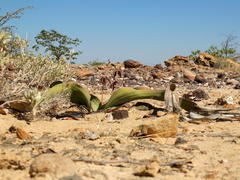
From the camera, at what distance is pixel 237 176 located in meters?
1.90

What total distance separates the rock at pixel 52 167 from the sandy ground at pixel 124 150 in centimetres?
5

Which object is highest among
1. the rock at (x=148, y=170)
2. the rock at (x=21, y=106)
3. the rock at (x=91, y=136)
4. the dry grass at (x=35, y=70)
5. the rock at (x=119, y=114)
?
the dry grass at (x=35, y=70)

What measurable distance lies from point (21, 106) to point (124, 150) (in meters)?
1.49

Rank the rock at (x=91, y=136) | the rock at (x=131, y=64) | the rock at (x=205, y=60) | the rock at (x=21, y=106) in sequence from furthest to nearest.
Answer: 1. the rock at (x=205, y=60)
2. the rock at (x=131, y=64)
3. the rock at (x=21, y=106)
4. the rock at (x=91, y=136)

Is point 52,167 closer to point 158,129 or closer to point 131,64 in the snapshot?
point 158,129

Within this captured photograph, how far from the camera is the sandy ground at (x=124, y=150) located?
6.09 ft

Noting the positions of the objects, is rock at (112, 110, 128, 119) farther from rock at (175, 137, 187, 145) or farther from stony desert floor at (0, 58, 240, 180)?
rock at (175, 137, 187, 145)

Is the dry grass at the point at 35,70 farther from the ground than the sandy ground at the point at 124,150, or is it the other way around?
the dry grass at the point at 35,70

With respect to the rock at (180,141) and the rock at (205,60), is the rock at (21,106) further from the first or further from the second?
the rock at (205,60)

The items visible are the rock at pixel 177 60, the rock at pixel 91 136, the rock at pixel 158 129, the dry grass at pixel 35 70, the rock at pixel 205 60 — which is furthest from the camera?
the rock at pixel 205 60

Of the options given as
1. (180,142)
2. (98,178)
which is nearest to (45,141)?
(98,178)

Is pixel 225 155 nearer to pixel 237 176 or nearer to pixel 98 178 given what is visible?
pixel 237 176

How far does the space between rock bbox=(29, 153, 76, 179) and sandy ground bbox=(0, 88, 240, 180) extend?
0.15 feet

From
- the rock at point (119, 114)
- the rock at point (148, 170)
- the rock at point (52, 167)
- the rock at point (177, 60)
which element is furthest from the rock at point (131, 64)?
the rock at point (52, 167)
